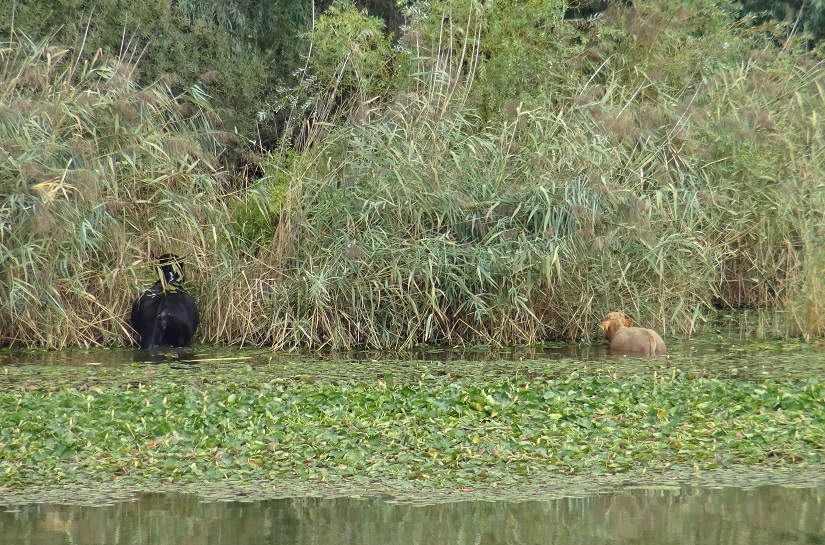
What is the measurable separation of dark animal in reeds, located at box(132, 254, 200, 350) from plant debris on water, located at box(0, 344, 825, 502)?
3.61 feet

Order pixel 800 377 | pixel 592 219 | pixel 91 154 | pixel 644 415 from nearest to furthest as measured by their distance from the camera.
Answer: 1. pixel 644 415
2. pixel 800 377
3. pixel 592 219
4. pixel 91 154

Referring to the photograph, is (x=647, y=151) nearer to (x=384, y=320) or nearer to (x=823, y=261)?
(x=823, y=261)

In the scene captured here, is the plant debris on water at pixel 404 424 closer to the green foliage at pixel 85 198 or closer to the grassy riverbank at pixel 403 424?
the grassy riverbank at pixel 403 424

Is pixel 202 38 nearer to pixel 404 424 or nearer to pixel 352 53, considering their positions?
pixel 352 53

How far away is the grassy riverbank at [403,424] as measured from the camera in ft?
19.9

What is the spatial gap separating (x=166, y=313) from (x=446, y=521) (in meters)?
5.28

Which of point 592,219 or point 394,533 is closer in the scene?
point 394,533

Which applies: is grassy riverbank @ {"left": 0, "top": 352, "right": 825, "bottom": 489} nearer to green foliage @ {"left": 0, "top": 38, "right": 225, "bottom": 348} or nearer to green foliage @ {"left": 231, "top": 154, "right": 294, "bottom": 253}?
green foliage @ {"left": 0, "top": 38, "right": 225, "bottom": 348}

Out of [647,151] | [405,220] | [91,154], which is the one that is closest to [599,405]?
[405,220]

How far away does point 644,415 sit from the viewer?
711 centimetres

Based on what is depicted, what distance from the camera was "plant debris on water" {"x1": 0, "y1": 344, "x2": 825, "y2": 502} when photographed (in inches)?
238

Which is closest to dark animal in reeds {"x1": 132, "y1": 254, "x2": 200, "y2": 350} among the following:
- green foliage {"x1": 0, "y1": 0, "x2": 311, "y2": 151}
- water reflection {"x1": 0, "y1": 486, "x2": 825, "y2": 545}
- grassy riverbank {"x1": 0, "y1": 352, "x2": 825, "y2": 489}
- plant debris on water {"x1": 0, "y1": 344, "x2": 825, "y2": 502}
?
plant debris on water {"x1": 0, "y1": 344, "x2": 825, "y2": 502}

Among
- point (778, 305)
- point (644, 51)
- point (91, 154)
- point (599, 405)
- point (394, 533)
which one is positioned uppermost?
point (644, 51)

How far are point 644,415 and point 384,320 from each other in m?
3.53
